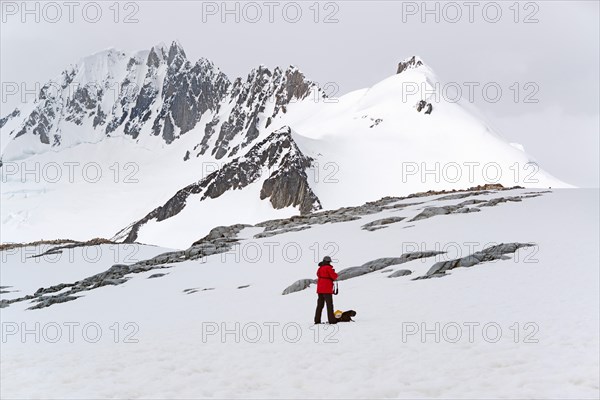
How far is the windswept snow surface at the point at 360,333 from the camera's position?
991 centimetres

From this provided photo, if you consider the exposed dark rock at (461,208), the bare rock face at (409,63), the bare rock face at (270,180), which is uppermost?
the bare rock face at (409,63)

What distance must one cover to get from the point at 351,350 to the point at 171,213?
132059 millimetres

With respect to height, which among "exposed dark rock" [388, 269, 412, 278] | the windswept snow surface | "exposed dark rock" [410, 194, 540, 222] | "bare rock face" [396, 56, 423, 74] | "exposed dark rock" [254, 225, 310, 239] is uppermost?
"bare rock face" [396, 56, 423, 74]

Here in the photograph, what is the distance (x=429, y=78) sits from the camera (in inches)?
6718

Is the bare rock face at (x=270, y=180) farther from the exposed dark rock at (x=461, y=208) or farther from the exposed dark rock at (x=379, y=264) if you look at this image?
the exposed dark rock at (x=379, y=264)

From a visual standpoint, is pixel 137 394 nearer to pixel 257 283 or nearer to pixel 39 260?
pixel 257 283

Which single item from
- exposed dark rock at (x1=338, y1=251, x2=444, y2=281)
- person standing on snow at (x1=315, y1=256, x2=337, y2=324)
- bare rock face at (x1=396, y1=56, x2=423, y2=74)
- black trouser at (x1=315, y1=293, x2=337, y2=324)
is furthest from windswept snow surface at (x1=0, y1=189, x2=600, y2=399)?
bare rock face at (x1=396, y1=56, x2=423, y2=74)

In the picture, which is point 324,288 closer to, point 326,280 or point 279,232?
point 326,280

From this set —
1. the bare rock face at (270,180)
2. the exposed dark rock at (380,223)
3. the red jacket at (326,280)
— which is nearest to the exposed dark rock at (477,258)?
the red jacket at (326,280)

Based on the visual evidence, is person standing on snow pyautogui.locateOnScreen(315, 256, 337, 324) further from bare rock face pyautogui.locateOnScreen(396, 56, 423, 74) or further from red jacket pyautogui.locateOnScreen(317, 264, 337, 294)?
bare rock face pyautogui.locateOnScreen(396, 56, 423, 74)

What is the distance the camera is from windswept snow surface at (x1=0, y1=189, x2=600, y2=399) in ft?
32.5

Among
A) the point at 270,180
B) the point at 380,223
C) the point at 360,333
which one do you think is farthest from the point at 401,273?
the point at 270,180

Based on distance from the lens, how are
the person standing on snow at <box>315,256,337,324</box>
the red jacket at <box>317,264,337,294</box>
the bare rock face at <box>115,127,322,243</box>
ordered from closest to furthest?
the person standing on snow at <box>315,256,337,324</box>
the red jacket at <box>317,264,337,294</box>
the bare rock face at <box>115,127,322,243</box>

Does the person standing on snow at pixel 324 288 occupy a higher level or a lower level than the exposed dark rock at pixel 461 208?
lower
